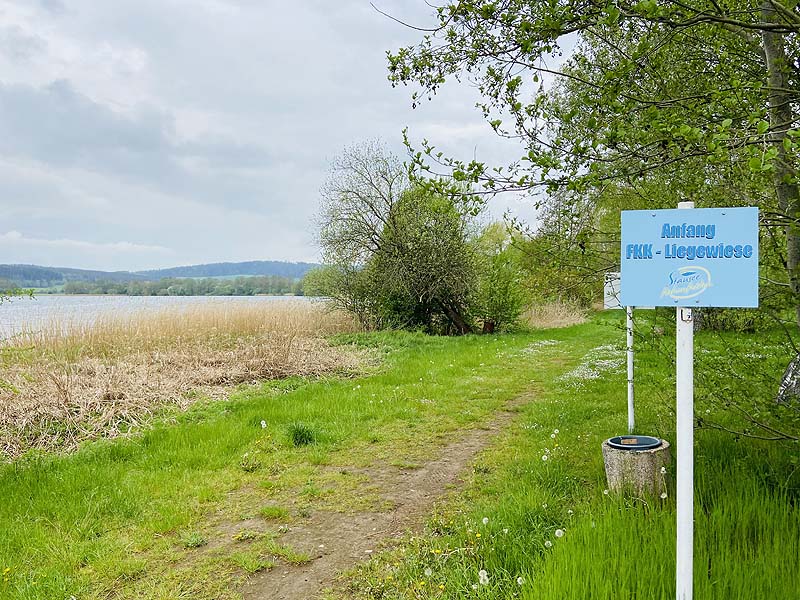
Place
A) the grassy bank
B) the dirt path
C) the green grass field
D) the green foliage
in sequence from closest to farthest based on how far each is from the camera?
1. the grassy bank
2. the green grass field
3. the dirt path
4. the green foliage

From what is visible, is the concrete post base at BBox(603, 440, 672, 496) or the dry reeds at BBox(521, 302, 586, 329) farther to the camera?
the dry reeds at BBox(521, 302, 586, 329)

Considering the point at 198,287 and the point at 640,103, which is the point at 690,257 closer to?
the point at 640,103

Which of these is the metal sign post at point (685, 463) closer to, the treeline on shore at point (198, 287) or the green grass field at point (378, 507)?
the green grass field at point (378, 507)

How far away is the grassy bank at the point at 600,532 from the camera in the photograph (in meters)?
2.74

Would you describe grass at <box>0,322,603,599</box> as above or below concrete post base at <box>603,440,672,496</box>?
below

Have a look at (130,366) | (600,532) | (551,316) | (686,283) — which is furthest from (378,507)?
(551,316)

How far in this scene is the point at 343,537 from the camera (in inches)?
161

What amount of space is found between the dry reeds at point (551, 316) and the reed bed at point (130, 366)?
12654 millimetres

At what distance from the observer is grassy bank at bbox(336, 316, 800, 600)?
2738mm

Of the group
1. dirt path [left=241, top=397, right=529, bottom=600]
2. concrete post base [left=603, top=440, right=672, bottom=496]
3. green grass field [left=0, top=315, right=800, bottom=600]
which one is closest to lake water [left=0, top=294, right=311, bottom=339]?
green grass field [left=0, top=315, right=800, bottom=600]

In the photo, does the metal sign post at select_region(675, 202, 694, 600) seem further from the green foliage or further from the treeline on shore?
the green foliage

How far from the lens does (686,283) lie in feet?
8.12

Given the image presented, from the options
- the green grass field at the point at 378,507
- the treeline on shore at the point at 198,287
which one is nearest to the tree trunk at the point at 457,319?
the treeline on shore at the point at 198,287

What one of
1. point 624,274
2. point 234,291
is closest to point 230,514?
point 624,274
